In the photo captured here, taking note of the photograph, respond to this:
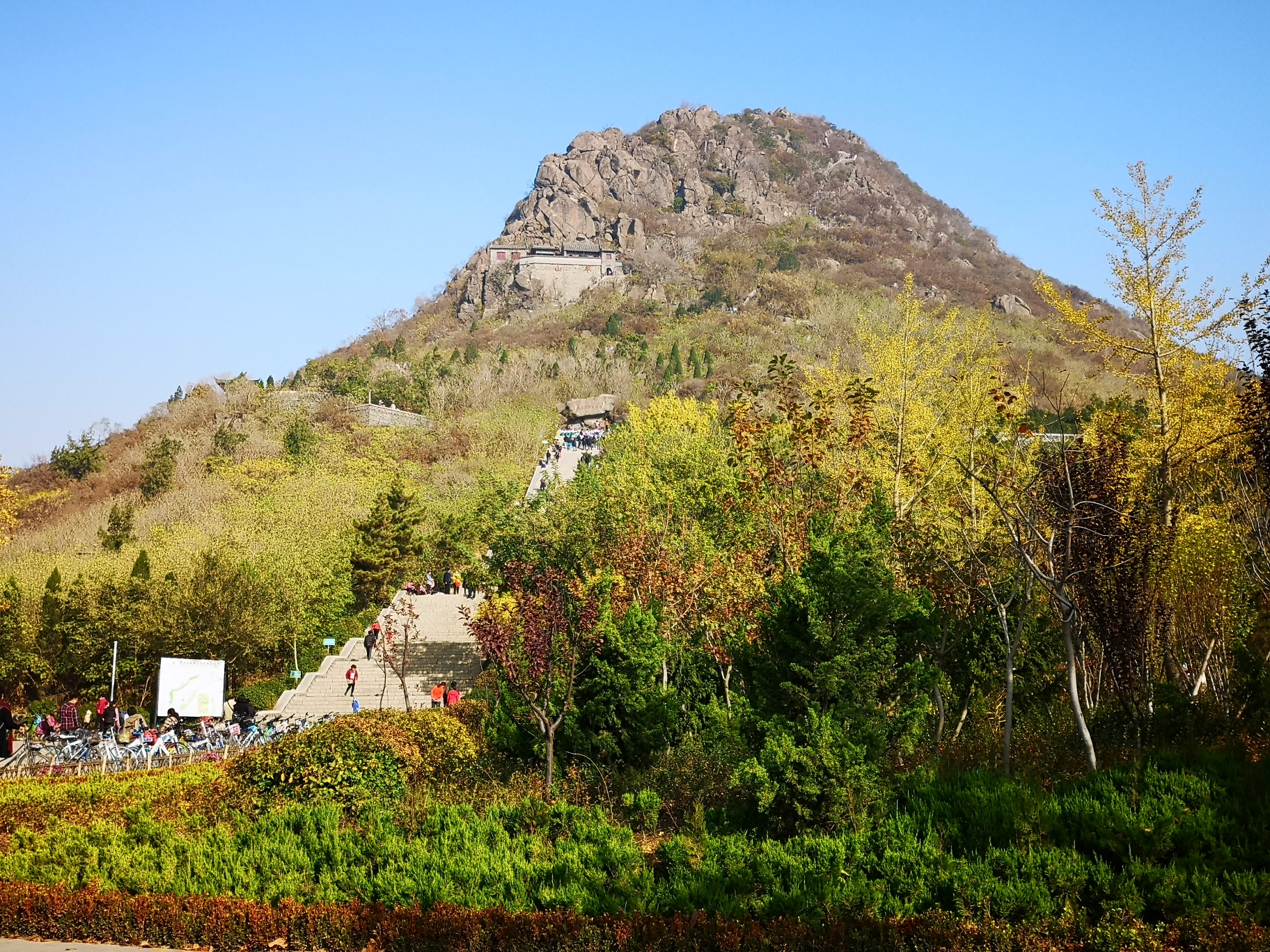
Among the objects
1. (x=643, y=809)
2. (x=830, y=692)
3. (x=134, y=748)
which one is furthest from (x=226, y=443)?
(x=830, y=692)

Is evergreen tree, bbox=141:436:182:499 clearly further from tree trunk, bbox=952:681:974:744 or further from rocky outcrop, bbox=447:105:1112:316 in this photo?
rocky outcrop, bbox=447:105:1112:316

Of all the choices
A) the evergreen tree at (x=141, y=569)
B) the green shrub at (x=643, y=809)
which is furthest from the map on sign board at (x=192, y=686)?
the green shrub at (x=643, y=809)

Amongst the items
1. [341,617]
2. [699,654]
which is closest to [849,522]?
[699,654]

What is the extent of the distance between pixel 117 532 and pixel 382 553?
26.8 ft

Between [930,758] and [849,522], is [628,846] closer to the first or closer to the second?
[930,758]

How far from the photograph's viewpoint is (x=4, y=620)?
23.2 metres

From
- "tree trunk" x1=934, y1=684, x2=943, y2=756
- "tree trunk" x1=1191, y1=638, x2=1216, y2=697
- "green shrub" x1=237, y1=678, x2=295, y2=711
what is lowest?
"green shrub" x1=237, y1=678, x2=295, y2=711

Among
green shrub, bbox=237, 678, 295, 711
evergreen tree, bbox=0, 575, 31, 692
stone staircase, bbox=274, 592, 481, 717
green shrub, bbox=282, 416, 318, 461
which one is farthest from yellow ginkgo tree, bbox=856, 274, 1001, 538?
green shrub, bbox=282, 416, 318, 461

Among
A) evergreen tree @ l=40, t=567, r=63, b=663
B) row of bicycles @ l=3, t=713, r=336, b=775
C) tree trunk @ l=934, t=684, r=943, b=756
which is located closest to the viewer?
tree trunk @ l=934, t=684, r=943, b=756

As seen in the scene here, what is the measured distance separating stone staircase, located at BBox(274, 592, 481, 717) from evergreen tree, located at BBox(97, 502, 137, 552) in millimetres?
9067

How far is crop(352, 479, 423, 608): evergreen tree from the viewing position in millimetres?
29203

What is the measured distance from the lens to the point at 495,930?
6.66 meters

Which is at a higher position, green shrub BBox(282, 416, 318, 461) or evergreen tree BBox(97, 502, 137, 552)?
green shrub BBox(282, 416, 318, 461)

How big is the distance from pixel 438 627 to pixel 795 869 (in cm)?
1989
